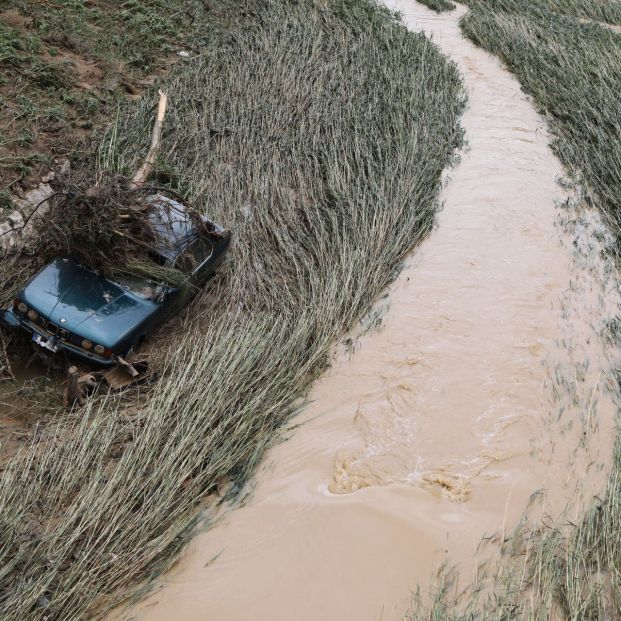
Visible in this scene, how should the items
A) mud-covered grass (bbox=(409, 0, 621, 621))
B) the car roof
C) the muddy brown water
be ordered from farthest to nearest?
1. the car roof
2. the muddy brown water
3. mud-covered grass (bbox=(409, 0, 621, 621))

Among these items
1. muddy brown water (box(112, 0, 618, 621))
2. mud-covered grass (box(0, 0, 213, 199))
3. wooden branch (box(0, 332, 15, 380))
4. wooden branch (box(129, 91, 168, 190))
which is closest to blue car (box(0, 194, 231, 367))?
wooden branch (box(0, 332, 15, 380))

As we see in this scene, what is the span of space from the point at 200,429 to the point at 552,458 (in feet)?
11.1

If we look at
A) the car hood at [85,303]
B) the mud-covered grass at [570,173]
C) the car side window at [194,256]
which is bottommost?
the car hood at [85,303]

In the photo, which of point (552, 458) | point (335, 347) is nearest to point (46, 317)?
point (335, 347)

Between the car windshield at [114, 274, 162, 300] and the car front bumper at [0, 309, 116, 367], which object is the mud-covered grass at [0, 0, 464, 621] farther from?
the car windshield at [114, 274, 162, 300]

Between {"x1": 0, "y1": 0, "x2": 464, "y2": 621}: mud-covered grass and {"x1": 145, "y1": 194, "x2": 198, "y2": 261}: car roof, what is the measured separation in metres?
0.79

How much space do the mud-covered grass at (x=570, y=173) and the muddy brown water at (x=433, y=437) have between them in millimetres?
269

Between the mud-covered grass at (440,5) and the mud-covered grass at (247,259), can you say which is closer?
the mud-covered grass at (247,259)

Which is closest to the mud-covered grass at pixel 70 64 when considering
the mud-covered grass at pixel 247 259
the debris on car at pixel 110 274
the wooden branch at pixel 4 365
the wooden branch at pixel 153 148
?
the mud-covered grass at pixel 247 259

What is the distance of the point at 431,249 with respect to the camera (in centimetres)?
1012

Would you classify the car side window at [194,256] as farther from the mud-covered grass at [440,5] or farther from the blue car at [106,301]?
the mud-covered grass at [440,5]

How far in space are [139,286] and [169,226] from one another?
81 centimetres

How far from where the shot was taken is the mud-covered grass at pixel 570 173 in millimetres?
5207

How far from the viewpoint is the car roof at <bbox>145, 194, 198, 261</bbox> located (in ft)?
24.8
